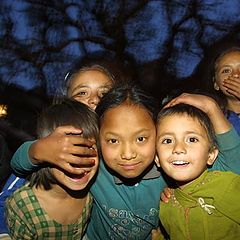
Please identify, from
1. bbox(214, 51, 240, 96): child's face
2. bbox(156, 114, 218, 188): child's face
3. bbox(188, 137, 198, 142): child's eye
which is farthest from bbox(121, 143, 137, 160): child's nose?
bbox(214, 51, 240, 96): child's face

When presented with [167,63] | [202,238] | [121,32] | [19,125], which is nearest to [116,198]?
[202,238]

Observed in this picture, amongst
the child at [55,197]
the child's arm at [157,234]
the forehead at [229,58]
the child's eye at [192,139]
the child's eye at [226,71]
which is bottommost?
the child's arm at [157,234]

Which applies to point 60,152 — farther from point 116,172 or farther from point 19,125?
point 19,125

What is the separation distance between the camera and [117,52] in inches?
372

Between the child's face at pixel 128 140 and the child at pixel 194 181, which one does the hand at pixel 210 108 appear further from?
the child's face at pixel 128 140

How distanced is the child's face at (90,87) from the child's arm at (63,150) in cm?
44

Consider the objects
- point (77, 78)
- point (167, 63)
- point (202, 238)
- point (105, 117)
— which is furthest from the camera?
point (167, 63)

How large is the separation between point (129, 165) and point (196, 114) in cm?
41

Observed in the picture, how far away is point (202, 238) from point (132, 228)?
0.39m

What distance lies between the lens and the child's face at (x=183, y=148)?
181cm

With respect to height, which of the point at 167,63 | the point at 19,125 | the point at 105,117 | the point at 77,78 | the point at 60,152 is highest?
the point at 167,63

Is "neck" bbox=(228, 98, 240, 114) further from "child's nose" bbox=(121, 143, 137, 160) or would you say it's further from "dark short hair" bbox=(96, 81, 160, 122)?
"child's nose" bbox=(121, 143, 137, 160)

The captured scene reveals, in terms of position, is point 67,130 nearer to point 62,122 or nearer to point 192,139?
point 62,122

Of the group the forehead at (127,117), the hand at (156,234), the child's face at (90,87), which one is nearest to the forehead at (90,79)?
the child's face at (90,87)
